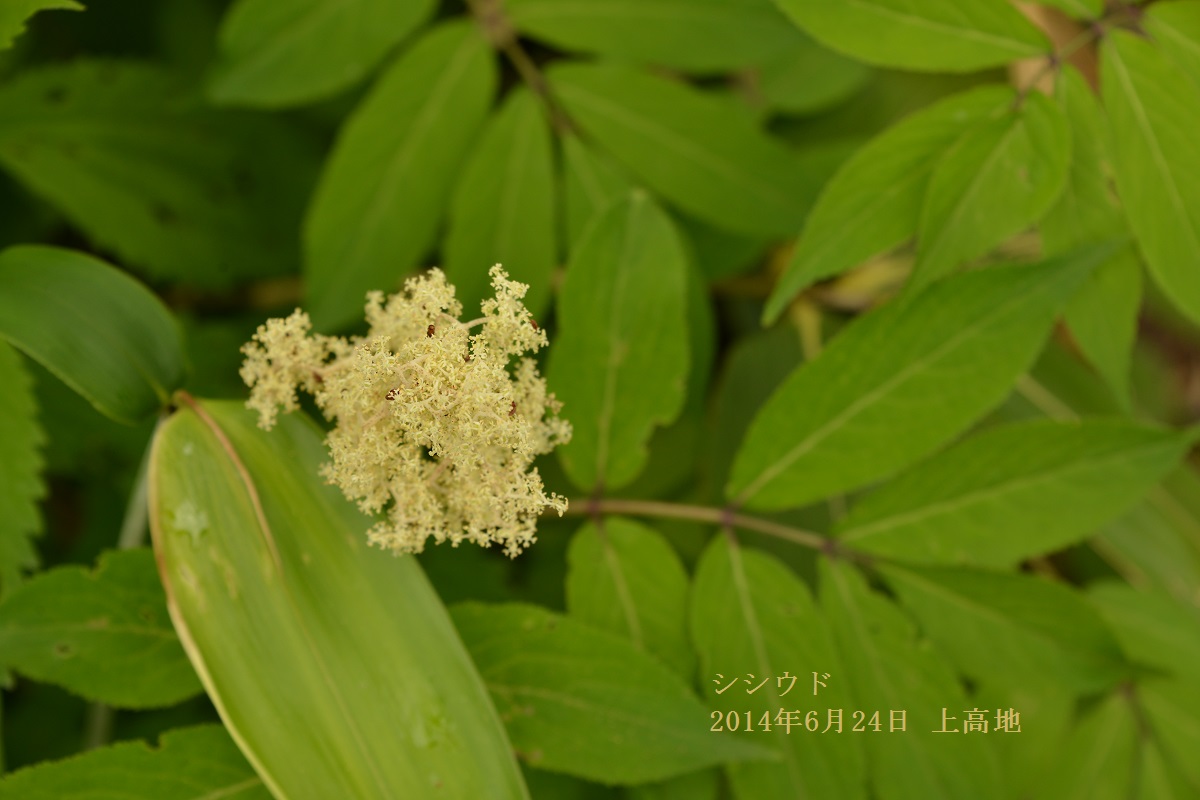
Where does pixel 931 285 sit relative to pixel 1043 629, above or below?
above

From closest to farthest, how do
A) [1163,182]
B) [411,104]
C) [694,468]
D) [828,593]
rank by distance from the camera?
1. [1163,182]
2. [828,593]
3. [411,104]
4. [694,468]

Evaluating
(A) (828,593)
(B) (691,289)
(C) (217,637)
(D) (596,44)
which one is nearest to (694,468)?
(B) (691,289)

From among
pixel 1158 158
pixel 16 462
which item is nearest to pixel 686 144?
pixel 1158 158

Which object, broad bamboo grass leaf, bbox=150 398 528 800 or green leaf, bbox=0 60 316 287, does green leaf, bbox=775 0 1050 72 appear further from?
green leaf, bbox=0 60 316 287

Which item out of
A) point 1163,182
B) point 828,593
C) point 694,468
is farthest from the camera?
point 694,468

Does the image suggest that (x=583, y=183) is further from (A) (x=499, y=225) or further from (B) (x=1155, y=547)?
(B) (x=1155, y=547)

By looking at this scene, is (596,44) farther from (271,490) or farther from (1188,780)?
(1188,780)
